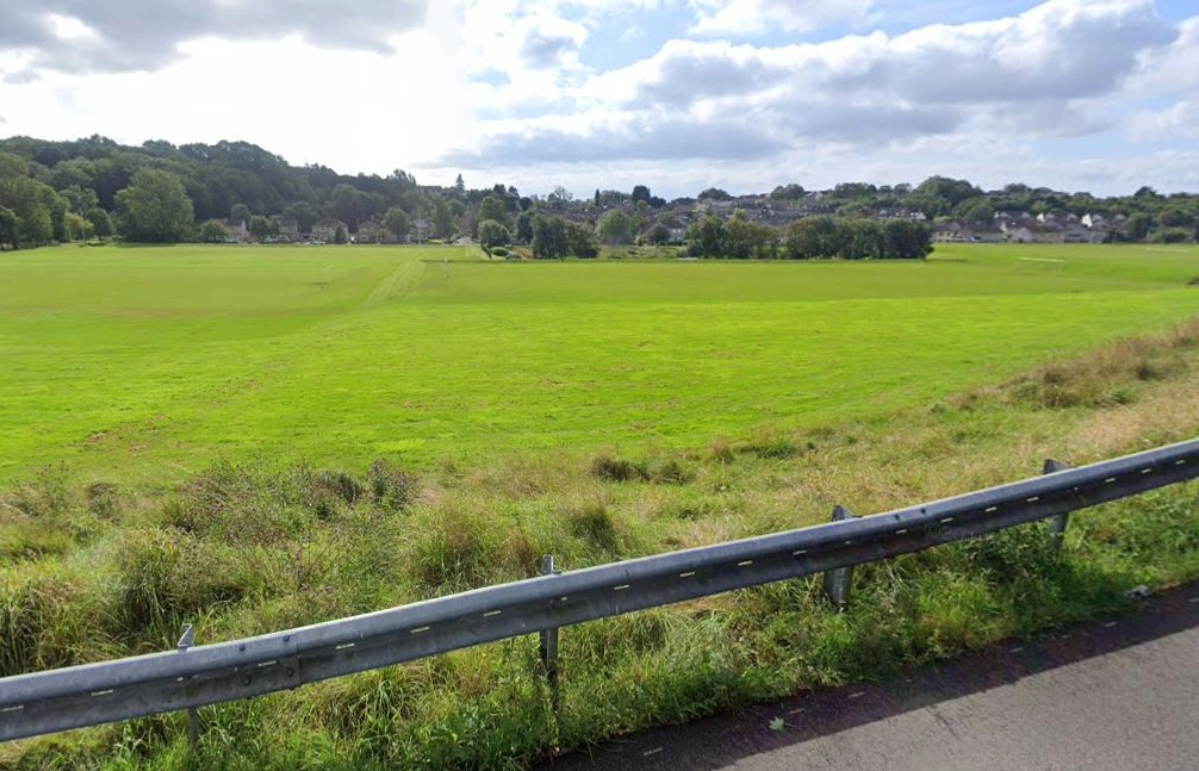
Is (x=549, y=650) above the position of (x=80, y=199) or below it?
below

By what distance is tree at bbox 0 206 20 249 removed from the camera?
117438 millimetres

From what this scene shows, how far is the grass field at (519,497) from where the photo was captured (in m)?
3.78

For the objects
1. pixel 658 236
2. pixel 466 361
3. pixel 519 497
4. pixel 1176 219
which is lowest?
pixel 466 361

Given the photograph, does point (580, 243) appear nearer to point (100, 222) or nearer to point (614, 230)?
point (614, 230)

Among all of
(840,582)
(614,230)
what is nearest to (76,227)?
(614,230)

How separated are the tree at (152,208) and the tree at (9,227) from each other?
30.0m

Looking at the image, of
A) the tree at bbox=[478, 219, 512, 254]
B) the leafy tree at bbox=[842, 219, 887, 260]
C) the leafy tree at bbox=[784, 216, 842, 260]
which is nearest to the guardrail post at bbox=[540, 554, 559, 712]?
the leafy tree at bbox=[784, 216, 842, 260]

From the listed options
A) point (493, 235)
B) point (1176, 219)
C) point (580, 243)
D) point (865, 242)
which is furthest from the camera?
point (1176, 219)

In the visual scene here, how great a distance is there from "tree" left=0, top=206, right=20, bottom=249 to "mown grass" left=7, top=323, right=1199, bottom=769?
14389 centimetres

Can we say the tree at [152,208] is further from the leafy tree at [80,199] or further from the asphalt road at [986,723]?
the asphalt road at [986,723]

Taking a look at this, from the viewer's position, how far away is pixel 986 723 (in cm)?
361

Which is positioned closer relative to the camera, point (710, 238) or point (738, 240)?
point (738, 240)

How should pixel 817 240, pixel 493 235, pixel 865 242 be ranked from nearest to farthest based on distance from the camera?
1. pixel 817 240
2. pixel 865 242
3. pixel 493 235

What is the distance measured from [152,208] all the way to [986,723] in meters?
183
